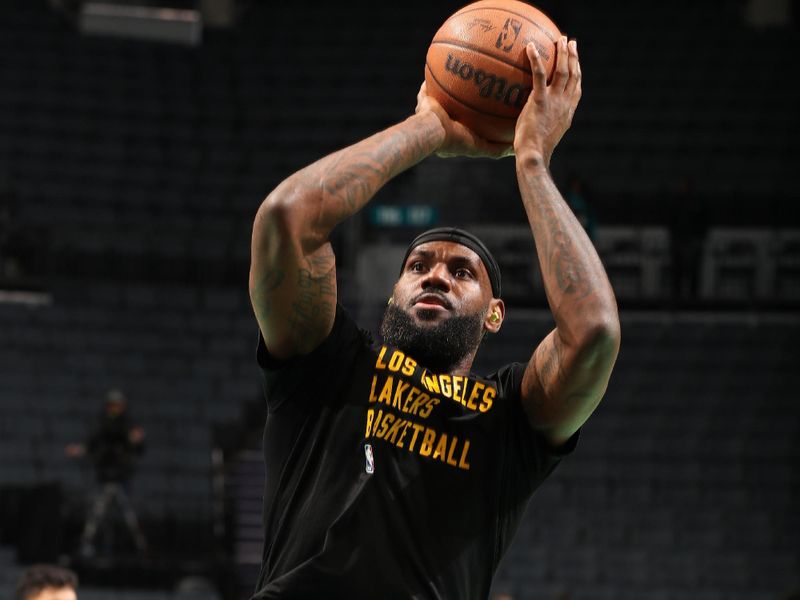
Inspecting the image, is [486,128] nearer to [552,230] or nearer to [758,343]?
[552,230]

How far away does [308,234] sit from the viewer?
231 cm

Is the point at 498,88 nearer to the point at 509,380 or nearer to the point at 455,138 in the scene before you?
the point at 455,138

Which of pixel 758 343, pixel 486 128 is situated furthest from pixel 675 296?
pixel 486 128

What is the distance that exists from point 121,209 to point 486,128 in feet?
38.5

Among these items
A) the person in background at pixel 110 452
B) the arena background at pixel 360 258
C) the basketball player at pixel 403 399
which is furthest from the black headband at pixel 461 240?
the person in background at pixel 110 452

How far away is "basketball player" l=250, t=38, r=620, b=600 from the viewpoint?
227 cm

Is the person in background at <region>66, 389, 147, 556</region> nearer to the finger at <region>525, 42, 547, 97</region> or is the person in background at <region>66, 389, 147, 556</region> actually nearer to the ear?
the ear

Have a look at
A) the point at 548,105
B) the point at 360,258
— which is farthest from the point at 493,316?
the point at 360,258

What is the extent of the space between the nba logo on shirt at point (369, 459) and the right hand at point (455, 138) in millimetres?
668

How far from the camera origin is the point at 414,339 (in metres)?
2.56

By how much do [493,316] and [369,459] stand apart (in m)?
0.55

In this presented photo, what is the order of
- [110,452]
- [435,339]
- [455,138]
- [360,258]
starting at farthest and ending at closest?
[360,258], [110,452], [455,138], [435,339]

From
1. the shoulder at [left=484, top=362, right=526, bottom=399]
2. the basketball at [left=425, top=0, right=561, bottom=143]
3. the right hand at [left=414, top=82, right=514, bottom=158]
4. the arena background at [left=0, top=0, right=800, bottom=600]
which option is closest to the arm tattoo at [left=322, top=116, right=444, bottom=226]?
the right hand at [left=414, top=82, right=514, bottom=158]

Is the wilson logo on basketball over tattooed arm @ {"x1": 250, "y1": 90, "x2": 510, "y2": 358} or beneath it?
over
